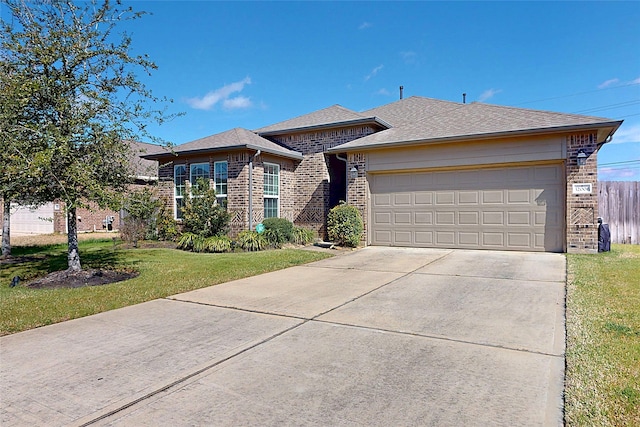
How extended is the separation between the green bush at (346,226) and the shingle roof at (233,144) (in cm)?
321

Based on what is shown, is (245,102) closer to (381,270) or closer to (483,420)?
(381,270)

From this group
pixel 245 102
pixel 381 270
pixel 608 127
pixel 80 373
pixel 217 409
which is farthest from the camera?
pixel 245 102

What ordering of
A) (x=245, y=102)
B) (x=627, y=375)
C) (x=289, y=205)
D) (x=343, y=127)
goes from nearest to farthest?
(x=627, y=375) → (x=343, y=127) → (x=289, y=205) → (x=245, y=102)

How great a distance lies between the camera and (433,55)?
16.5 m

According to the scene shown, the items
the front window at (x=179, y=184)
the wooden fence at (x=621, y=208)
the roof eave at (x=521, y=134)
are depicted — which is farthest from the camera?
the front window at (x=179, y=184)

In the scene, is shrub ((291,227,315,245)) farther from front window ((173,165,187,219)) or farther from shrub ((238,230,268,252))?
front window ((173,165,187,219))

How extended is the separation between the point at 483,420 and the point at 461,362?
91 cm

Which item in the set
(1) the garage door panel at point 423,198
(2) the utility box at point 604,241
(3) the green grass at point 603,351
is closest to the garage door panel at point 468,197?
(1) the garage door panel at point 423,198

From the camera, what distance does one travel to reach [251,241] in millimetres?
11641

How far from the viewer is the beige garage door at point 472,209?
1004cm

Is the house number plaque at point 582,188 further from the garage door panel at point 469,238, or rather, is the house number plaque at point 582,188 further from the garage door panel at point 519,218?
the garage door panel at point 469,238

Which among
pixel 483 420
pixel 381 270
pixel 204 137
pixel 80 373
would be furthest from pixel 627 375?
pixel 204 137

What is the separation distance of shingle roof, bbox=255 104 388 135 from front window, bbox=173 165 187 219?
343 cm

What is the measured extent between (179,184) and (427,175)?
8968mm
